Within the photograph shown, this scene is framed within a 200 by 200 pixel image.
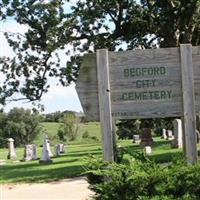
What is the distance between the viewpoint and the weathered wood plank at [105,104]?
24.7 ft

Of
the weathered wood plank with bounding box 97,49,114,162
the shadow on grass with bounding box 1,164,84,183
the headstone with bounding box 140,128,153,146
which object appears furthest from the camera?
the headstone with bounding box 140,128,153,146

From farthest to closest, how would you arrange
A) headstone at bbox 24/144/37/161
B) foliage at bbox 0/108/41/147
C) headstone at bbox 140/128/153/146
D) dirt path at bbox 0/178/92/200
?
foliage at bbox 0/108/41/147, headstone at bbox 140/128/153/146, headstone at bbox 24/144/37/161, dirt path at bbox 0/178/92/200

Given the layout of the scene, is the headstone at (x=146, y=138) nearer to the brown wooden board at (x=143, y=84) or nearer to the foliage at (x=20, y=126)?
the brown wooden board at (x=143, y=84)

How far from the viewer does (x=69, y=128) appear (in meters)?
74.1

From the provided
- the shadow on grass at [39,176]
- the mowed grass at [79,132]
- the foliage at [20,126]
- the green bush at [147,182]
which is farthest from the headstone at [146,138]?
the foliage at [20,126]

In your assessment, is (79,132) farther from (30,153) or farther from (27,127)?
(30,153)

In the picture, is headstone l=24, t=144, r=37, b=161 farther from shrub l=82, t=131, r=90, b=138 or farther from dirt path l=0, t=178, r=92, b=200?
shrub l=82, t=131, r=90, b=138

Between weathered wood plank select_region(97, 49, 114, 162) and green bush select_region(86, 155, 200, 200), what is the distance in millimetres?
845

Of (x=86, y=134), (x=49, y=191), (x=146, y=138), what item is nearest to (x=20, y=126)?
(x=86, y=134)

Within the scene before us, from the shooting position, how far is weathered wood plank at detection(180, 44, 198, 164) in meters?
7.57

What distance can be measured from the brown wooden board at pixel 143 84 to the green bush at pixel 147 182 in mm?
1095

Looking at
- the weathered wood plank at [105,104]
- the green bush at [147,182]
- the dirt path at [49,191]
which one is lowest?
the dirt path at [49,191]

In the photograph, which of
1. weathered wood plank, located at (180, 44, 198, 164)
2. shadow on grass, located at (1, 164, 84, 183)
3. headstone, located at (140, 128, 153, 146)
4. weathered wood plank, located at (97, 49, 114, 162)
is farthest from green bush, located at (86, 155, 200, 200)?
headstone, located at (140, 128, 153, 146)

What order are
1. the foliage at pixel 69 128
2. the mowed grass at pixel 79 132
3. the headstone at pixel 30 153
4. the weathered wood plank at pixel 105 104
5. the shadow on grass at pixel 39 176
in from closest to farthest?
the weathered wood plank at pixel 105 104
the shadow on grass at pixel 39 176
the headstone at pixel 30 153
the mowed grass at pixel 79 132
the foliage at pixel 69 128
